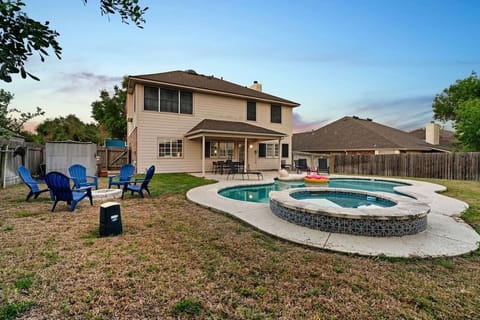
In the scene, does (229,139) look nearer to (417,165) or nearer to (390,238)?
(417,165)

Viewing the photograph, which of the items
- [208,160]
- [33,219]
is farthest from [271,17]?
[33,219]

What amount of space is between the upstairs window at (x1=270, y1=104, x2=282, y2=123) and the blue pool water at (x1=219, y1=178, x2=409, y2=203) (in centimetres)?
802

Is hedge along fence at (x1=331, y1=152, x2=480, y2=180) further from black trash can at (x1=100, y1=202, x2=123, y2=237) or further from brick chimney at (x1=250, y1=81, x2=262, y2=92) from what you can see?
black trash can at (x1=100, y1=202, x2=123, y2=237)

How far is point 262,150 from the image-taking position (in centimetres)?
1930

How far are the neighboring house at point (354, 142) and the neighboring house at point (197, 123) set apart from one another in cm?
578

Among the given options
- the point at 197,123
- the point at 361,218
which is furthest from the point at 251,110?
the point at 361,218

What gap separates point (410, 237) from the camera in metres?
4.08

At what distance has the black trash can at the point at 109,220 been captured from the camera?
4035 mm

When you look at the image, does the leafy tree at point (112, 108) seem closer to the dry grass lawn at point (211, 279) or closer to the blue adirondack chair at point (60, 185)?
the blue adirondack chair at point (60, 185)

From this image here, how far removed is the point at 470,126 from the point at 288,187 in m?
19.6

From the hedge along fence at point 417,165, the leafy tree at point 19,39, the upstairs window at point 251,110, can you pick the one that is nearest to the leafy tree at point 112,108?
the upstairs window at point 251,110

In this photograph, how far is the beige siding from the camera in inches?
566

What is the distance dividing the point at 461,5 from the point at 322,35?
581 centimetres

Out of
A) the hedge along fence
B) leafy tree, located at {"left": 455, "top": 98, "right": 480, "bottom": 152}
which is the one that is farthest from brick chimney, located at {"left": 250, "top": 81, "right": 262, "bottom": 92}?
leafy tree, located at {"left": 455, "top": 98, "right": 480, "bottom": 152}
